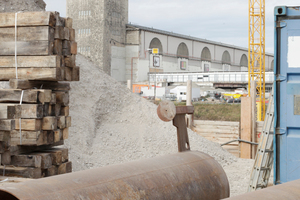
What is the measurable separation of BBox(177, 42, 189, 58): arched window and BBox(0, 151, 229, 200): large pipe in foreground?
50.3m

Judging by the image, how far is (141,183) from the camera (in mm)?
3316

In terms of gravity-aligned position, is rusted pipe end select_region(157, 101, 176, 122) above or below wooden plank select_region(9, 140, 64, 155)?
above

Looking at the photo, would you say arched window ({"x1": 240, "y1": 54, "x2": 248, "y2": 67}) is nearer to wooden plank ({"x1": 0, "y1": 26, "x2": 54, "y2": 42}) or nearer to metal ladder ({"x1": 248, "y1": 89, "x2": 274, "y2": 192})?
metal ladder ({"x1": 248, "y1": 89, "x2": 274, "y2": 192})

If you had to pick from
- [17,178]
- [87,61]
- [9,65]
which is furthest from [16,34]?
[87,61]

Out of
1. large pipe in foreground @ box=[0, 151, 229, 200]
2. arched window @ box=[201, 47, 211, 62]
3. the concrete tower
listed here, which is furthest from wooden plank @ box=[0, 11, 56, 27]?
arched window @ box=[201, 47, 211, 62]

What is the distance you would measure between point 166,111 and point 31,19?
2.95m

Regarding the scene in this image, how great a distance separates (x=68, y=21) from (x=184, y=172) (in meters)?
3.47

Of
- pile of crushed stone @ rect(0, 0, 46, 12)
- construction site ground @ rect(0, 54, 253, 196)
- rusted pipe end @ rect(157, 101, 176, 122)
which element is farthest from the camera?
pile of crushed stone @ rect(0, 0, 46, 12)

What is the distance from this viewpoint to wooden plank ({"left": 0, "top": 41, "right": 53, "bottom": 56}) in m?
5.62

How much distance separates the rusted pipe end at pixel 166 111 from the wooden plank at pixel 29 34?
2.54m

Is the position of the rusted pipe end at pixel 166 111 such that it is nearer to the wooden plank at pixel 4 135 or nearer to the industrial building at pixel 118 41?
the wooden plank at pixel 4 135

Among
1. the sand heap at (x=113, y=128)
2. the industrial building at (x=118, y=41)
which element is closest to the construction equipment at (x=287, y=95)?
the sand heap at (x=113, y=128)

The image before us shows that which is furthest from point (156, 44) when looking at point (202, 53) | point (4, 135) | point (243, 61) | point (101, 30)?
point (4, 135)

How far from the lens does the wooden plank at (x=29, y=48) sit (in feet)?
18.5
